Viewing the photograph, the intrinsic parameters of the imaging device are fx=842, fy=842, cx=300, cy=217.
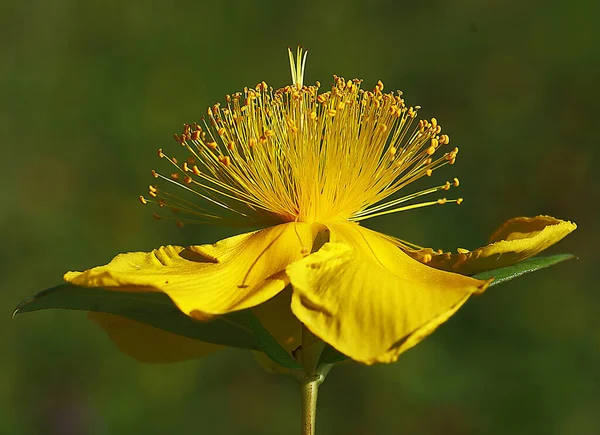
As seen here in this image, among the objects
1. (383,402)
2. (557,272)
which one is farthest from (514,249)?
(557,272)

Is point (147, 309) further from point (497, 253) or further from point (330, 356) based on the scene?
point (497, 253)

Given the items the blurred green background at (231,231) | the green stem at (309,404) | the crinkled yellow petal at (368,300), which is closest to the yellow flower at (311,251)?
the crinkled yellow petal at (368,300)

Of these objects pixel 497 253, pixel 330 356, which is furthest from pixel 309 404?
pixel 497 253

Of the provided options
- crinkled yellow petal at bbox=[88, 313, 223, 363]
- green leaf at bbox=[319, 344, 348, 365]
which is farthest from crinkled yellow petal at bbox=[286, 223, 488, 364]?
crinkled yellow petal at bbox=[88, 313, 223, 363]

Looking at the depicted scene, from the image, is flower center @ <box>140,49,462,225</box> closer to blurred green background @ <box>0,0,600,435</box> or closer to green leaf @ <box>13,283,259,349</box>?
green leaf @ <box>13,283,259,349</box>

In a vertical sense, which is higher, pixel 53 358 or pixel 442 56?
pixel 442 56

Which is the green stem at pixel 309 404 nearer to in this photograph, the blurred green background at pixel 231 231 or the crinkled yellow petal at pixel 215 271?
the crinkled yellow petal at pixel 215 271

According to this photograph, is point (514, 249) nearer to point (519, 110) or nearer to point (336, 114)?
point (336, 114)
